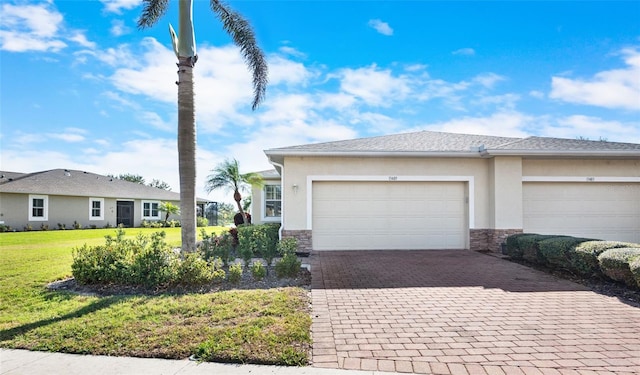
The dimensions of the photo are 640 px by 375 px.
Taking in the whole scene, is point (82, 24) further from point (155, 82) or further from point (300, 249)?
point (300, 249)

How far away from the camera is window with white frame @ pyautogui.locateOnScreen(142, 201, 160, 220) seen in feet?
94.8

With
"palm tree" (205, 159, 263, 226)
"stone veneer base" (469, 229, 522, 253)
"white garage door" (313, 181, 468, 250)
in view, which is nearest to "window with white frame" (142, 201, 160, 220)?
"palm tree" (205, 159, 263, 226)

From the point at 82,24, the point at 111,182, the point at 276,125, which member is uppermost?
the point at 82,24

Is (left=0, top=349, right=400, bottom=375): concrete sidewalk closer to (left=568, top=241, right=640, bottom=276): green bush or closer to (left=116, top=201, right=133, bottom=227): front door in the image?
(left=568, top=241, right=640, bottom=276): green bush

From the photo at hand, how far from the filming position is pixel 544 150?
34.7 ft

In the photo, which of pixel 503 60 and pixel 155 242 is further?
pixel 503 60

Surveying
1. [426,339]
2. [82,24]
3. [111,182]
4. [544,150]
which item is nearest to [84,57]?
[82,24]

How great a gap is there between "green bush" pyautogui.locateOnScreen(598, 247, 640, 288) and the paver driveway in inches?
25.5

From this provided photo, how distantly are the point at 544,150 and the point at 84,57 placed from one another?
1442 cm

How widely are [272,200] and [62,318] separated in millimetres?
11225

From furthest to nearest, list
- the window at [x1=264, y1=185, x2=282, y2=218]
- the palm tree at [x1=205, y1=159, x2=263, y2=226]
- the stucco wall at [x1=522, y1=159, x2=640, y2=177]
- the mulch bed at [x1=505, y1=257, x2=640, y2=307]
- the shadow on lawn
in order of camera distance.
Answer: the window at [x1=264, y1=185, x2=282, y2=218], the palm tree at [x1=205, y1=159, x2=263, y2=226], the stucco wall at [x1=522, y1=159, x2=640, y2=177], the mulch bed at [x1=505, y1=257, x2=640, y2=307], the shadow on lawn

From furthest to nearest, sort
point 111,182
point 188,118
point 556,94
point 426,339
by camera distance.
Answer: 1. point 111,182
2. point 556,94
3. point 188,118
4. point 426,339

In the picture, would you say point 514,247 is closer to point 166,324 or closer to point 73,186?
point 166,324

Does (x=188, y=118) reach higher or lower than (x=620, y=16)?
lower
